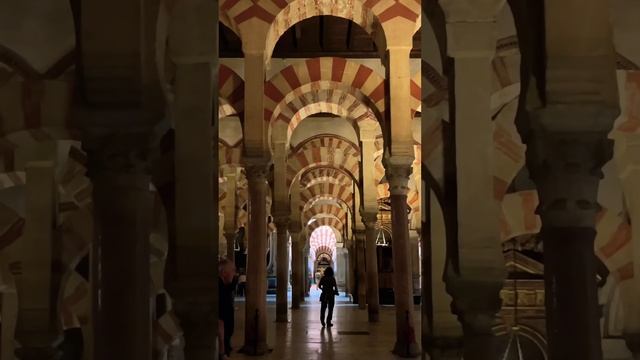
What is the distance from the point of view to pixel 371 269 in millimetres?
12656

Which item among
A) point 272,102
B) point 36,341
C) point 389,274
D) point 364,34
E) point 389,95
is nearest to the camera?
point 36,341

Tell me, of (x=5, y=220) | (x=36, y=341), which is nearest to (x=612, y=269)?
(x=36, y=341)

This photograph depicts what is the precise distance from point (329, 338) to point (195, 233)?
5.84 meters

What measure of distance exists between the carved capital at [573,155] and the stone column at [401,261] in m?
5.43

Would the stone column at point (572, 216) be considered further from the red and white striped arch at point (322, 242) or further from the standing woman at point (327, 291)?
the red and white striped arch at point (322, 242)

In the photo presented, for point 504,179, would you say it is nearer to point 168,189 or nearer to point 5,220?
point 168,189

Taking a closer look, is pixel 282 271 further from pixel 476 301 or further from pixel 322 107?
pixel 476 301

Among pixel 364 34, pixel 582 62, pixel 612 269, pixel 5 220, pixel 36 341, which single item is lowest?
pixel 36 341

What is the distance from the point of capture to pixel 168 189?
151 inches

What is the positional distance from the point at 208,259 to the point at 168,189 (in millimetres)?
451

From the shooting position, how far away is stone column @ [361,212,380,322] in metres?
12.2

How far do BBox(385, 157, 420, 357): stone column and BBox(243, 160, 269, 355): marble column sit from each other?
153cm

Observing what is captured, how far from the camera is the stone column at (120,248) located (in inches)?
105

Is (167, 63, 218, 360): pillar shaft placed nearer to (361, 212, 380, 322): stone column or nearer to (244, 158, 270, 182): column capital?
(244, 158, 270, 182): column capital
